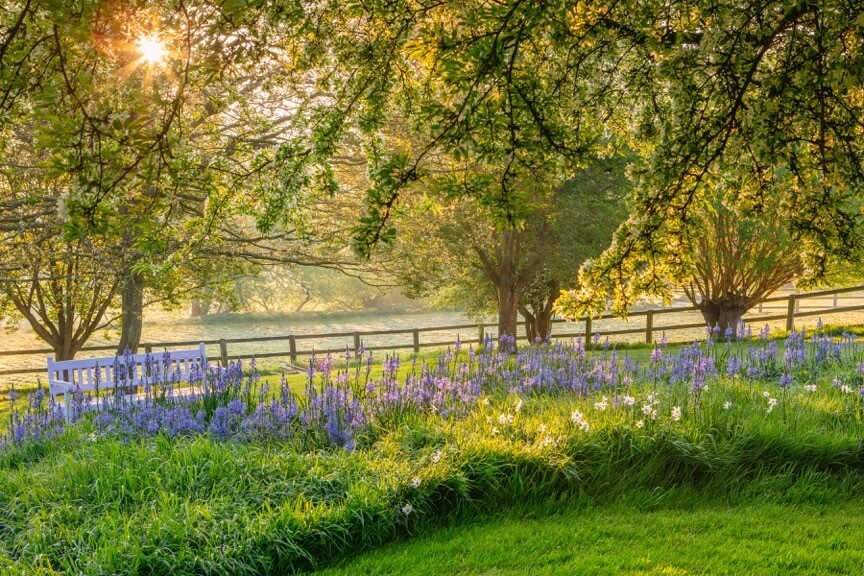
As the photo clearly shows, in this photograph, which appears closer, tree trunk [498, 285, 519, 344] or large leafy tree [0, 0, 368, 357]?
large leafy tree [0, 0, 368, 357]

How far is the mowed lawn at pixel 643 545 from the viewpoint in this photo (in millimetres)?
4730

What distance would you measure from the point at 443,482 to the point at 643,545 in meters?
1.57

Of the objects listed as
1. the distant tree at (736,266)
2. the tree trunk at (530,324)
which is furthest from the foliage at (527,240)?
the distant tree at (736,266)

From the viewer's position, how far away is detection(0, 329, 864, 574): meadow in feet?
15.9

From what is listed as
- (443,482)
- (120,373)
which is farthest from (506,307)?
(443,482)

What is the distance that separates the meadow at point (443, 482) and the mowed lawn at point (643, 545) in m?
0.02

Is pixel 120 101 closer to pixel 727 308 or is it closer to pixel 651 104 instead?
pixel 651 104

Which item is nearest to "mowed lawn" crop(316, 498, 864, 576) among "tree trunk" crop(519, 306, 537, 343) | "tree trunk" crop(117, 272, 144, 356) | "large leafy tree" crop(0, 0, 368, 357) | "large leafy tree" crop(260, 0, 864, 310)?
"large leafy tree" crop(260, 0, 864, 310)

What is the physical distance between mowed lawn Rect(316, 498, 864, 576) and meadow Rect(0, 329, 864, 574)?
0.02m

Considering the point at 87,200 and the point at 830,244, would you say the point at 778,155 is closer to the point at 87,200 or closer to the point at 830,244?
the point at 830,244

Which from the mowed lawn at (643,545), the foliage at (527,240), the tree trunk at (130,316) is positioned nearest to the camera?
the mowed lawn at (643,545)

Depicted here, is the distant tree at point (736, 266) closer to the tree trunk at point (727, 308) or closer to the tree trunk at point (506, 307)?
the tree trunk at point (727, 308)

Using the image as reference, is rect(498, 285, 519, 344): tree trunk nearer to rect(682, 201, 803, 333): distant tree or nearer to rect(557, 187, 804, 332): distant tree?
rect(557, 187, 804, 332): distant tree

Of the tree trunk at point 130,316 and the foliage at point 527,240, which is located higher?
the foliage at point 527,240
